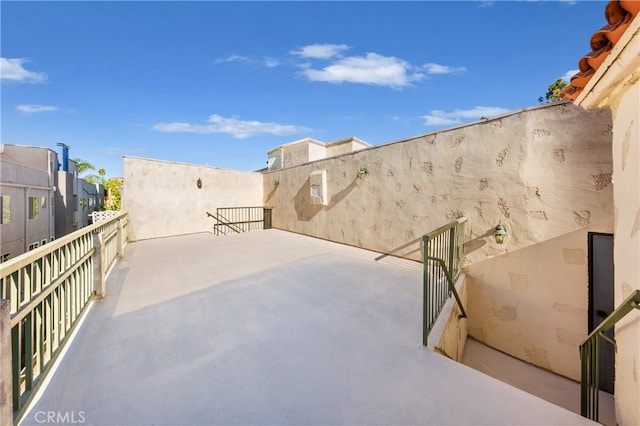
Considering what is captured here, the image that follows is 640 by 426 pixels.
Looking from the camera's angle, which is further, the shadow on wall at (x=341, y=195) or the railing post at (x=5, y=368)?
the shadow on wall at (x=341, y=195)

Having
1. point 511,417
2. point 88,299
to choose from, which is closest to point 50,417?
point 88,299

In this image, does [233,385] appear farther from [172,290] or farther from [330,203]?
[330,203]

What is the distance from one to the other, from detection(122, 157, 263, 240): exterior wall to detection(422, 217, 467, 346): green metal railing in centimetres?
746

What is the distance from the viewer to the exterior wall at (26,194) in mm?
8422

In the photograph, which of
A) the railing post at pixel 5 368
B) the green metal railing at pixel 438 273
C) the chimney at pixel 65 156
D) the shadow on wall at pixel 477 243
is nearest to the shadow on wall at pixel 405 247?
the green metal railing at pixel 438 273

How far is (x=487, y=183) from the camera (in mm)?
3648

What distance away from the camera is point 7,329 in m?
1.06

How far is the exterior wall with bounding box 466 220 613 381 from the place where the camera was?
9.70ft

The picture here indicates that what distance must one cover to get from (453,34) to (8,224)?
50.2ft

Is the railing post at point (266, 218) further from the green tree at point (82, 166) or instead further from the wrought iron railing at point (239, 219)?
the green tree at point (82, 166)

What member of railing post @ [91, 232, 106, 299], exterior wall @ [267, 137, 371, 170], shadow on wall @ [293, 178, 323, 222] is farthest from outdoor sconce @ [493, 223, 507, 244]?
exterior wall @ [267, 137, 371, 170]
